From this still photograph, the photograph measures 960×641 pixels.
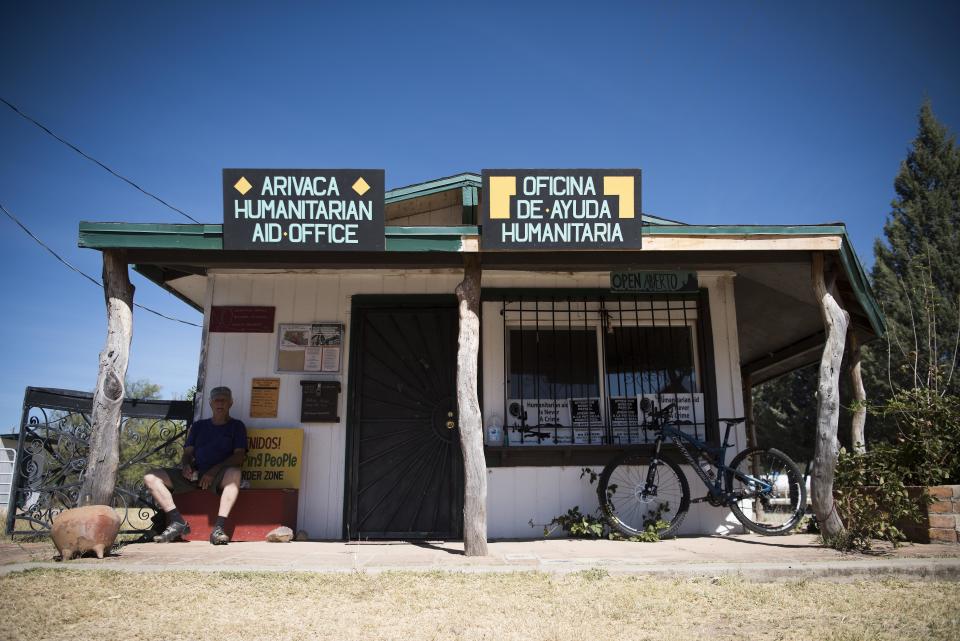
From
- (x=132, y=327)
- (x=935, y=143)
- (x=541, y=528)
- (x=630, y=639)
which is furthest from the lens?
(x=935, y=143)

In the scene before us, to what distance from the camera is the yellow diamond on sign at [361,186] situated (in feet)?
18.9

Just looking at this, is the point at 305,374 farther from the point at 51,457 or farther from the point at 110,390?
the point at 51,457

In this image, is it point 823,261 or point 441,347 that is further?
point 441,347

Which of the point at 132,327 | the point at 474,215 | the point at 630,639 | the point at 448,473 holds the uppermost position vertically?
the point at 474,215

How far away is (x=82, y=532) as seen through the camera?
4914mm

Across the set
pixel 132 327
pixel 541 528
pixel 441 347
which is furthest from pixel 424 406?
pixel 132 327

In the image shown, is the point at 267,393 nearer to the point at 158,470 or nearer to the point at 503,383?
the point at 158,470

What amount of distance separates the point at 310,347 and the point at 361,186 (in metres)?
2.26

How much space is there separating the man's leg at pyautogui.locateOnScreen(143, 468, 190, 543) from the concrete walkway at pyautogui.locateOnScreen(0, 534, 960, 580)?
124 millimetres

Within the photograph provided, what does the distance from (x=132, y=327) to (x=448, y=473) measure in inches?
129

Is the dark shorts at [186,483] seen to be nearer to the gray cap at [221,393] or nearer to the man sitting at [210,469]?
the man sitting at [210,469]

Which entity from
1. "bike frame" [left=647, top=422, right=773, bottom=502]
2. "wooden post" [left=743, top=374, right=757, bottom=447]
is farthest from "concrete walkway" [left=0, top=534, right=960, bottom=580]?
"wooden post" [left=743, top=374, right=757, bottom=447]

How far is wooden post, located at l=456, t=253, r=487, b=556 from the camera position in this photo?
17.7 feet

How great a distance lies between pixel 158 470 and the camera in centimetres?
626
